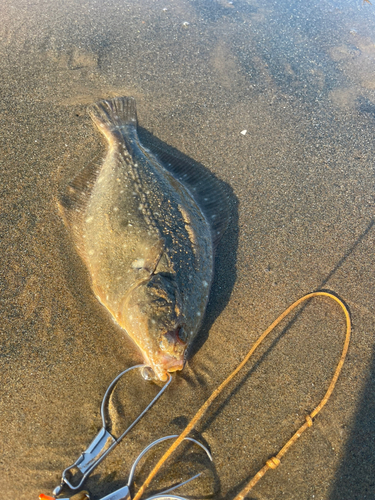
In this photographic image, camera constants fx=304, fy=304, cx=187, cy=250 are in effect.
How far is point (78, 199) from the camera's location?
137 inches

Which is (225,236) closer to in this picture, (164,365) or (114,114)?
(164,365)

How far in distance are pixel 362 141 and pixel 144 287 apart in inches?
152

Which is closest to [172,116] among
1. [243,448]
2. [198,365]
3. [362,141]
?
[362,141]

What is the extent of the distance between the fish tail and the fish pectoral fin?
1.94 metres

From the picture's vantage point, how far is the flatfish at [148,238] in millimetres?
2475

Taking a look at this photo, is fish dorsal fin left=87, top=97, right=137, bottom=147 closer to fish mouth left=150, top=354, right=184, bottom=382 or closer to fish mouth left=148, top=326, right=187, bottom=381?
fish mouth left=148, top=326, right=187, bottom=381

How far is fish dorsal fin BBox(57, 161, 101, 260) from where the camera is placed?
329cm

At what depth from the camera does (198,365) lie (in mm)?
2848

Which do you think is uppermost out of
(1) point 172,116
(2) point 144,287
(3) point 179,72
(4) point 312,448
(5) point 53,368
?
(3) point 179,72

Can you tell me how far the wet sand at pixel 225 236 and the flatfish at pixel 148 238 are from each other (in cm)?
26

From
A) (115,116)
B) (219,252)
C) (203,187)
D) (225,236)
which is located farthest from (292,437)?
(115,116)

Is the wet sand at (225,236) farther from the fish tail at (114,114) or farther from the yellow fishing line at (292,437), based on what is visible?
the fish tail at (114,114)

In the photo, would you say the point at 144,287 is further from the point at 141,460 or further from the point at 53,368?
the point at 141,460

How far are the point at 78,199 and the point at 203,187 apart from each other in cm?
150
